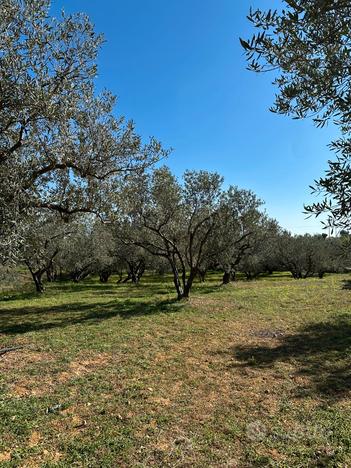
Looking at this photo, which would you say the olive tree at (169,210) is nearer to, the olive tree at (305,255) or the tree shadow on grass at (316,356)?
the tree shadow on grass at (316,356)

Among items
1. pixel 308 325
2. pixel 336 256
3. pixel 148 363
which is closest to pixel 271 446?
pixel 336 256

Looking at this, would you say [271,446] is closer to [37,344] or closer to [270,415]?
[270,415]

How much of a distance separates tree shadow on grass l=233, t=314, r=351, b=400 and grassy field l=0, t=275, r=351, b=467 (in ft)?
0.13

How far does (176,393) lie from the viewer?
26.2 feet

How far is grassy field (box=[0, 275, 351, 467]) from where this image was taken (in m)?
5.61

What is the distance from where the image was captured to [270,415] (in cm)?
695

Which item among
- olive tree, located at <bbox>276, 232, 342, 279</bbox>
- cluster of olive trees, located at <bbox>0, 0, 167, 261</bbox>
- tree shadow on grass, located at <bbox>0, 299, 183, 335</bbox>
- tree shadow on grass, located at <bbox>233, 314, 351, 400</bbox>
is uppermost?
cluster of olive trees, located at <bbox>0, 0, 167, 261</bbox>

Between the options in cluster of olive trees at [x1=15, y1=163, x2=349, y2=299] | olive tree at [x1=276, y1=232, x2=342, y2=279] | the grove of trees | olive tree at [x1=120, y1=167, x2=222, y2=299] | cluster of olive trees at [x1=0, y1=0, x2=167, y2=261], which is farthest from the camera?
olive tree at [x1=276, y1=232, x2=342, y2=279]

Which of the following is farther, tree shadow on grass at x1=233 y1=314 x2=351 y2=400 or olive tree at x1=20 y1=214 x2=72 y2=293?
olive tree at x1=20 y1=214 x2=72 y2=293

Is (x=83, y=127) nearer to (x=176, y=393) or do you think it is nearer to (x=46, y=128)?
(x=46, y=128)

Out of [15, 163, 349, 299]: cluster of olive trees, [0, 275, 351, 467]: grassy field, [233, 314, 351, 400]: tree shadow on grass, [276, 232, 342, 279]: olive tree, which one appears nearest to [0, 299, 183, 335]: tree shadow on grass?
[0, 275, 351, 467]: grassy field

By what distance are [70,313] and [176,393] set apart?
483 inches

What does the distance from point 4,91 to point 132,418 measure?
24.6 ft

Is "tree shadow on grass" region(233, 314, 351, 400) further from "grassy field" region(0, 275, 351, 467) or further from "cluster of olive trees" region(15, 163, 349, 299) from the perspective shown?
"cluster of olive trees" region(15, 163, 349, 299)
